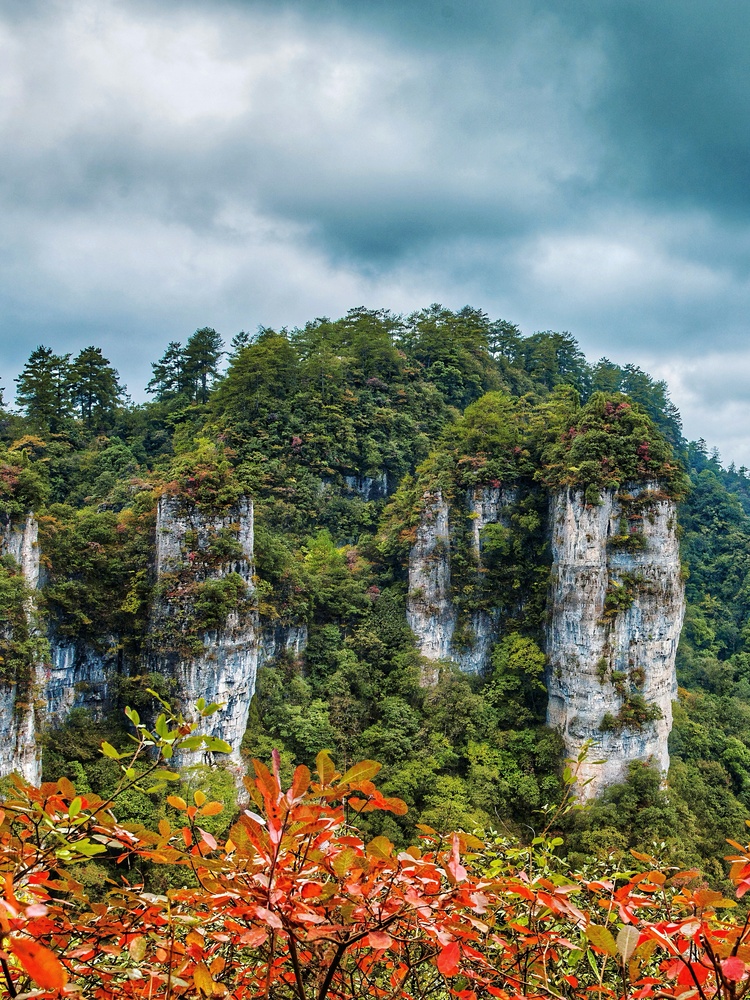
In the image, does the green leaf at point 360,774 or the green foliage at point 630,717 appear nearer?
the green leaf at point 360,774

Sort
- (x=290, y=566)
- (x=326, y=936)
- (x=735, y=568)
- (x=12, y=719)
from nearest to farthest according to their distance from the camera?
(x=326, y=936) < (x=12, y=719) < (x=290, y=566) < (x=735, y=568)

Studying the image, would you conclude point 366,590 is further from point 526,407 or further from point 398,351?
point 398,351

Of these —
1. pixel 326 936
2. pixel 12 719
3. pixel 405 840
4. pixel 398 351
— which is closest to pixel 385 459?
pixel 398 351

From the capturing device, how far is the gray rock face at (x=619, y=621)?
1734 cm

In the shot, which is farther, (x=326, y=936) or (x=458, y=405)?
(x=458, y=405)

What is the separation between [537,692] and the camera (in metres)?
19.4

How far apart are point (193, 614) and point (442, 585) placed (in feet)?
26.0

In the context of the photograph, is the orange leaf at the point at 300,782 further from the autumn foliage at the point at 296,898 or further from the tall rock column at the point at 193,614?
the tall rock column at the point at 193,614

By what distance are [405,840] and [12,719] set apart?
351 inches

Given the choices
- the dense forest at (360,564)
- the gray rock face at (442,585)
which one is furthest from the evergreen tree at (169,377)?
the gray rock face at (442,585)

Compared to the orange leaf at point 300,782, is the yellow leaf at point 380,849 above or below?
below

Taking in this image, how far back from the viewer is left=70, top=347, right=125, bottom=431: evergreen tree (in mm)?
29031

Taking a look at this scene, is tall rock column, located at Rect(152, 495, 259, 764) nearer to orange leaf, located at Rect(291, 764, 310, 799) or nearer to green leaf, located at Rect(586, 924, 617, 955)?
orange leaf, located at Rect(291, 764, 310, 799)

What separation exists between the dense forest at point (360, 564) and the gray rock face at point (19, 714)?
1.17ft
